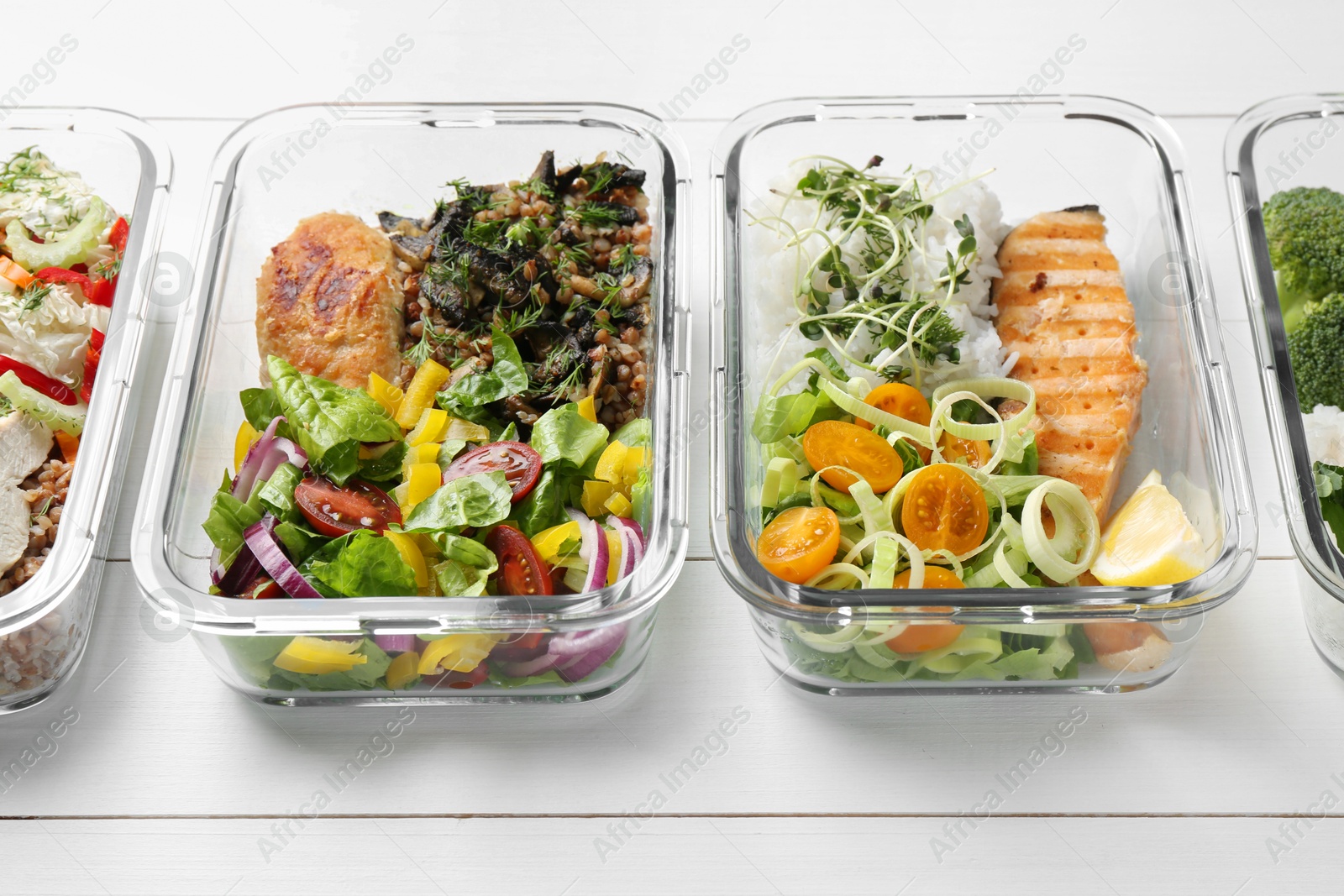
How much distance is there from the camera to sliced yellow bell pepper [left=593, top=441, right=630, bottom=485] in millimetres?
1893

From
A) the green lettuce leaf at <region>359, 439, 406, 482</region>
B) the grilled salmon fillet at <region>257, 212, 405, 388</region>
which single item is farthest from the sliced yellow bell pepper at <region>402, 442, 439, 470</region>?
the grilled salmon fillet at <region>257, 212, 405, 388</region>

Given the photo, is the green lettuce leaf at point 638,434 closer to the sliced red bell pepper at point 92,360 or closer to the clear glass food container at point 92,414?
the clear glass food container at point 92,414

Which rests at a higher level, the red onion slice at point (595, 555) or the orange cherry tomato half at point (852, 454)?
the orange cherry tomato half at point (852, 454)

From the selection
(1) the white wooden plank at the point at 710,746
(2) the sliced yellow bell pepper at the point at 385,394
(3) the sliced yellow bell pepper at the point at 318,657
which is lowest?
(1) the white wooden plank at the point at 710,746

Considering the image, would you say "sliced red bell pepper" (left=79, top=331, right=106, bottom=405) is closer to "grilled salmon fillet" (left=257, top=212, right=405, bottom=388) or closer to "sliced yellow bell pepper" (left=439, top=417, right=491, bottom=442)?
"grilled salmon fillet" (left=257, top=212, right=405, bottom=388)

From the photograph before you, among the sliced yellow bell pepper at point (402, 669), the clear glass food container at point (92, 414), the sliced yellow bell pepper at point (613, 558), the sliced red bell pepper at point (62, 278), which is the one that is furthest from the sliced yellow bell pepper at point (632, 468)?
the sliced red bell pepper at point (62, 278)

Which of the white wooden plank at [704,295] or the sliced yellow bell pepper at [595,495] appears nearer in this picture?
the sliced yellow bell pepper at [595,495]

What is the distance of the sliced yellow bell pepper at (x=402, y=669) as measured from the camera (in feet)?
5.75

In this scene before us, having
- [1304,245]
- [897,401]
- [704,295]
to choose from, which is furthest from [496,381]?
[1304,245]

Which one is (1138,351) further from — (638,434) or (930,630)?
(638,434)

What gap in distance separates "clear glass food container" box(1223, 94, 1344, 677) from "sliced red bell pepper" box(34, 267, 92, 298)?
7.53 feet

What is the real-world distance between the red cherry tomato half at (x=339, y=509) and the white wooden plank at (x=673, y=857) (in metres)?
0.51

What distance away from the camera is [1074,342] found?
2094 millimetres

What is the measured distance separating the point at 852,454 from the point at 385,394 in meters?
0.87
